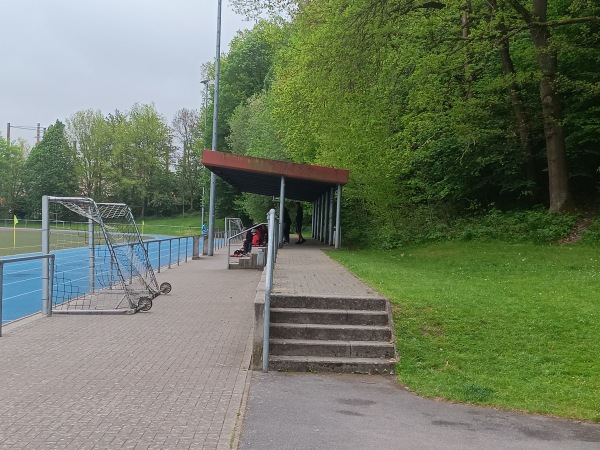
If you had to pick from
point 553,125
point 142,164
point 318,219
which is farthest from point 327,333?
point 142,164

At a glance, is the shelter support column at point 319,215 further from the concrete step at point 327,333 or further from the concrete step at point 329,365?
the concrete step at point 329,365

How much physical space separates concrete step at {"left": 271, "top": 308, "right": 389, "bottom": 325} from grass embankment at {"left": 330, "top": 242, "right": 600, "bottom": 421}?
379 millimetres

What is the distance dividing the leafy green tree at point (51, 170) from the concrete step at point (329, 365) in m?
76.1

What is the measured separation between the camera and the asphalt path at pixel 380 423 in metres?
4.89

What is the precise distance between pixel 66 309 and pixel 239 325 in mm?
3524

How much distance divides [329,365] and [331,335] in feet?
1.92

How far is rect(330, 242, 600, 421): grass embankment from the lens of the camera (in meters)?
6.31

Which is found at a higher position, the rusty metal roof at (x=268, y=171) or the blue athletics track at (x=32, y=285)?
the rusty metal roof at (x=268, y=171)

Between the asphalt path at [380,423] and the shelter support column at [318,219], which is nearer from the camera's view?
the asphalt path at [380,423]

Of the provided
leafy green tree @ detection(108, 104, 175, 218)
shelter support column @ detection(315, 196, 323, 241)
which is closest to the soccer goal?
shelter support column @ detection(315, 196, 323, 241)

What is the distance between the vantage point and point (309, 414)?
5.53 metres

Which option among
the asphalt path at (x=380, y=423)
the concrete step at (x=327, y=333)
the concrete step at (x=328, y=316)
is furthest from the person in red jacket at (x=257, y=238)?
the asphalt path at (x=380, y=423)

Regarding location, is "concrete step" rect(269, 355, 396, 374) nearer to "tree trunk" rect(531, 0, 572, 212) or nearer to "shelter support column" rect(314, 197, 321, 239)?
"tree trunk" rect(531, 0, 572, 212)

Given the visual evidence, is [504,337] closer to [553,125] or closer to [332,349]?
[332,349]
